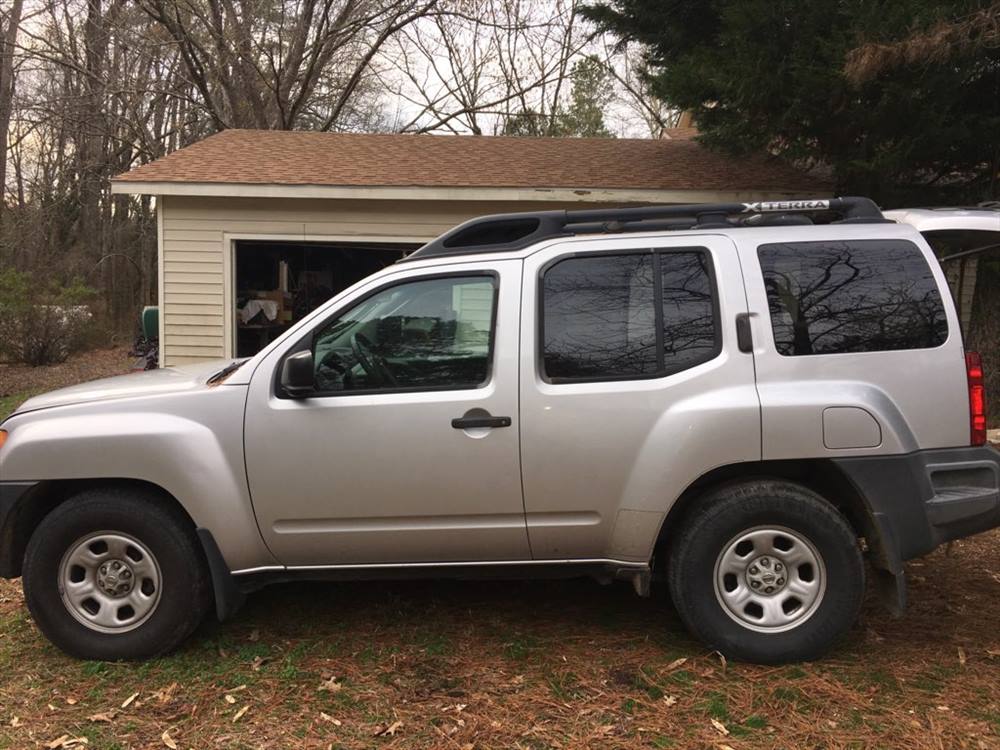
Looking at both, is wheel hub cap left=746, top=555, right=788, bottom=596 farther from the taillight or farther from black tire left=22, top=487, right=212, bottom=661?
black tire left=22, top=487, right=212, bottom=661

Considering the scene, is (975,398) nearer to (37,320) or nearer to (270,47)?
(37,320)

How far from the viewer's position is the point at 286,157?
10.3 metres

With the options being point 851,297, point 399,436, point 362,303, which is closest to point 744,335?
point 851,297

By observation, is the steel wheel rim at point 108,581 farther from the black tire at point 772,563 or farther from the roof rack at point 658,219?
the black tire at point 772,563

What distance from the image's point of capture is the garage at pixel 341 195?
29.6 ft

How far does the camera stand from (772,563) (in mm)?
3455

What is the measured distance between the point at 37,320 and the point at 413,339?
14189 mm

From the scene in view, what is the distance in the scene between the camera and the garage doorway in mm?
10961

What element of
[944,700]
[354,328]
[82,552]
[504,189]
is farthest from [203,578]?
[504,189]

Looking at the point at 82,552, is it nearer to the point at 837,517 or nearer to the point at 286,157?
the point at 837,517

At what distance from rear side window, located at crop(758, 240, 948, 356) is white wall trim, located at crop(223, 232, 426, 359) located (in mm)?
6382

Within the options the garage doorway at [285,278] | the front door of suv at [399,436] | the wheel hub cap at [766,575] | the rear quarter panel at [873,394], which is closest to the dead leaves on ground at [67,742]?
the front door of suv at [399,436]

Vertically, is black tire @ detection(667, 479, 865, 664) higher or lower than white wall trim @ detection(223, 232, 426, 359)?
lower

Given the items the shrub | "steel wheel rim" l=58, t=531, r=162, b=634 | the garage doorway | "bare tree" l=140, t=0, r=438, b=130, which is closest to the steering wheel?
"steel wheel rim" l=58, t=531, r=162, b=634
